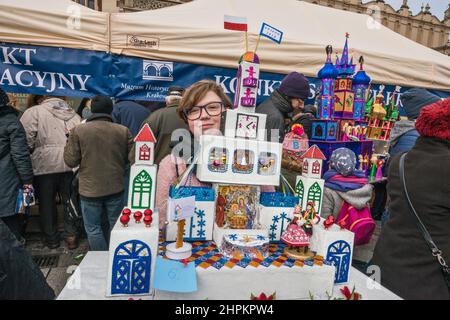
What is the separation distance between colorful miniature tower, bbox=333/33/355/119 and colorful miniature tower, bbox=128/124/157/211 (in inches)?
87.4

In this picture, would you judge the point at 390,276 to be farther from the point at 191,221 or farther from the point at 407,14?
the point at 407,14

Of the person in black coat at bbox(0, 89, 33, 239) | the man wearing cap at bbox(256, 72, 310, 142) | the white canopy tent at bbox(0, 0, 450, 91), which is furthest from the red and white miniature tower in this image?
the person in black coat at bbox(0, 89, 33, 239)

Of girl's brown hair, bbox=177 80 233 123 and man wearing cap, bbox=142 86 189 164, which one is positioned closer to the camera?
girl's brown hair, bbox=177 80 233 123

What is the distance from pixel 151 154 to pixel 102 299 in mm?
650

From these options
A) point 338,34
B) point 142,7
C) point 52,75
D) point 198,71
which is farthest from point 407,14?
point 52,75

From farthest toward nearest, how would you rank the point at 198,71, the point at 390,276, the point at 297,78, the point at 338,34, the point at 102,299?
the point at 338,34 → the point at 198,71 → the point at 297,78 → the point at 390,276 → the point at 102,299

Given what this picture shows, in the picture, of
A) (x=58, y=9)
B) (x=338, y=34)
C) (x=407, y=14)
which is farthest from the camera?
(x=407, y=14)

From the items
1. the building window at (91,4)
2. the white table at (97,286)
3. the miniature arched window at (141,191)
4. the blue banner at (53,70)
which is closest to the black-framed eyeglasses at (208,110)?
the miniature arched window at (141,191)

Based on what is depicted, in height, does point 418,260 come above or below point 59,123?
below

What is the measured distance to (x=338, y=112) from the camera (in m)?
3.04

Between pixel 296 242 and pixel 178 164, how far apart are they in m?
0.70

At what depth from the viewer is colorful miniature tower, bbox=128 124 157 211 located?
1405 mm

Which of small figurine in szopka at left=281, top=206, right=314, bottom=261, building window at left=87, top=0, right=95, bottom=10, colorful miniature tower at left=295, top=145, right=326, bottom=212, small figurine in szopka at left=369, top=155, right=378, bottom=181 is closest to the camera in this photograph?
small figurine in szopka at left=281, top=206, right=314, bottom=261

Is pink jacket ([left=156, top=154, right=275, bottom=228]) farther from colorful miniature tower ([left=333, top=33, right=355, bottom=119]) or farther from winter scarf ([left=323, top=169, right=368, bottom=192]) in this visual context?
colorful miniature tower ([left=333, top=33, right=355, bottom=119])
